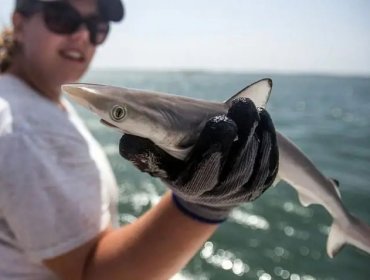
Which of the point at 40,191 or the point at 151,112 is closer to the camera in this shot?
the point at 151,112

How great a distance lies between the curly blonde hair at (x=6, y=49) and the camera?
9.33ft

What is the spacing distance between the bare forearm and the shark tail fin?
1.24 metres

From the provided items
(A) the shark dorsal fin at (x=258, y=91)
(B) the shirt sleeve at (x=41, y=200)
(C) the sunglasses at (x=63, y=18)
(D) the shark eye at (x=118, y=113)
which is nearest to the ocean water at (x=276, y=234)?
(C) the sunglasses at (x=63, y=18)

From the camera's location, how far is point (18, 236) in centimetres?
194

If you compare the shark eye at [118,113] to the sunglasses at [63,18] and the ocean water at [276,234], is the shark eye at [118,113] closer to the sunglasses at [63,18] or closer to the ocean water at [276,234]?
the sunglasses at [63,18]

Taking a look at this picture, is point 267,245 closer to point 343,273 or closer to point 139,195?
point 343,273

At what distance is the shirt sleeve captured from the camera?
188 centimetres

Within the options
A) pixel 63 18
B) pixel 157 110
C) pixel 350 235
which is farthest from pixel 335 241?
pixel 63 18

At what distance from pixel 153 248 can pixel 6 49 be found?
1.84 metres

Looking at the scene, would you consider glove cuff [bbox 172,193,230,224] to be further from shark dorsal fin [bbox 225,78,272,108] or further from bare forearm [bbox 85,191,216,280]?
shark dorsal fin [bbox 225,78,272,108]

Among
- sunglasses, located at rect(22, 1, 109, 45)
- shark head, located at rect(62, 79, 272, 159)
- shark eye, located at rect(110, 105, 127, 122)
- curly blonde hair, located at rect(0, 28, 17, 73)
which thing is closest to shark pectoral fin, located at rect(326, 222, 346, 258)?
shark head, located at rect(62, 79, 272, 159)

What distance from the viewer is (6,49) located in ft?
9.50

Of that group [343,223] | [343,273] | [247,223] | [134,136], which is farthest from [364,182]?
[134,136]

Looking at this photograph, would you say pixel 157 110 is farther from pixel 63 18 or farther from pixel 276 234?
pixel 276 234
